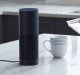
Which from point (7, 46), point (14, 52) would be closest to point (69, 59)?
point (14, 52)

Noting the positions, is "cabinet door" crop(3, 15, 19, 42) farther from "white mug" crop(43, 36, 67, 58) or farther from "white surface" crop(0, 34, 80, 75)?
"white mug" crop(43, 36, 67, 58)

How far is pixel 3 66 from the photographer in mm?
1659

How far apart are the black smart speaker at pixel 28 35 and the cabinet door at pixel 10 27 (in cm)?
238

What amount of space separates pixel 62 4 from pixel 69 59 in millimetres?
2808

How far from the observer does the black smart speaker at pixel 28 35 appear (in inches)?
63.8

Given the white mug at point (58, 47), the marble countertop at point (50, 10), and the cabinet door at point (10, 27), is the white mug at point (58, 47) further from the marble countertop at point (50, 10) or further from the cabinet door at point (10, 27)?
the cabinet door at point (10, 27)

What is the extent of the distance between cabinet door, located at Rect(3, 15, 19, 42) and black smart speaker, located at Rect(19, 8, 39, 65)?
7.81ft

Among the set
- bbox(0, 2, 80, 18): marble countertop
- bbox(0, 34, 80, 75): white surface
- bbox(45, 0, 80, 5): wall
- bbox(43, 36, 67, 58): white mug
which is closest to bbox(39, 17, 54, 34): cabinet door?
bbox(0, 2, 80, 18): marble countertop

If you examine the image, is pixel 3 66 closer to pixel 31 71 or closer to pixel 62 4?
pixel 31 71

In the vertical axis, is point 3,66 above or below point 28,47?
below

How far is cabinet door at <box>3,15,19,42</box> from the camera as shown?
407cm

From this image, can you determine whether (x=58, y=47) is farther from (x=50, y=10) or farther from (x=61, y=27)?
(x=50, y=10)

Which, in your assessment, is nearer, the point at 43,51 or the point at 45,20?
the point at 43,51

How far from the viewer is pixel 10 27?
4.12 m
